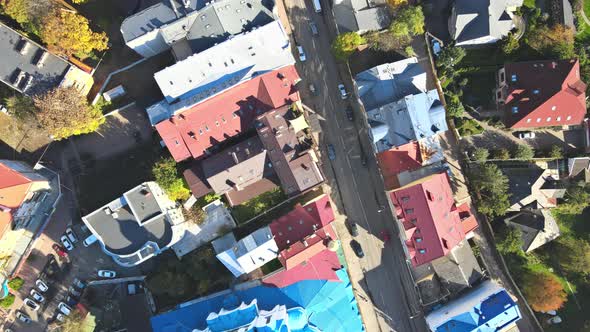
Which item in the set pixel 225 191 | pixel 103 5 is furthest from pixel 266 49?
pixel 103 5

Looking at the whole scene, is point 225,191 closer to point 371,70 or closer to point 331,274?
point 331,274

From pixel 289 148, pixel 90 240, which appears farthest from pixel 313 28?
pixel 90 240

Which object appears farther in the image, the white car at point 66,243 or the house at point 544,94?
the white car at point 66,243

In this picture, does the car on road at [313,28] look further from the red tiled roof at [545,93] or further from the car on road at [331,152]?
the red tiled roof at [545,93]

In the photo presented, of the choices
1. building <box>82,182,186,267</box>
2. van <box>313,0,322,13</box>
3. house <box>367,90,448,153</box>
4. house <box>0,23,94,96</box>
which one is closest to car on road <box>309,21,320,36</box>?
van <box>313,0,322,13</box>

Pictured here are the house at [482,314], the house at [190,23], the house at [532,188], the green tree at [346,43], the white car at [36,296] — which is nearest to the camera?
the house at [190,23]

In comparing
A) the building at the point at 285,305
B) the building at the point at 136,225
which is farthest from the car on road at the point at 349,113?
the building at the point at 136,225
